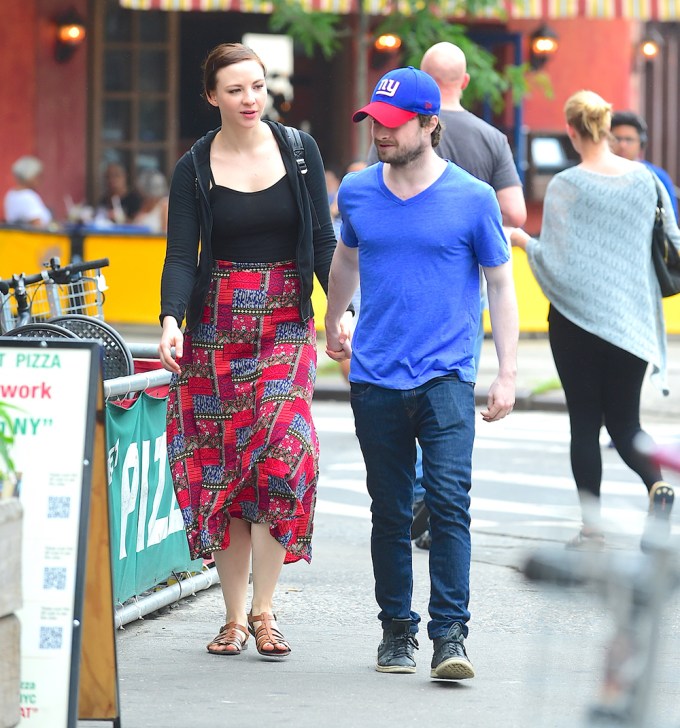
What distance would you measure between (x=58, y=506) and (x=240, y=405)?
141 centimetres

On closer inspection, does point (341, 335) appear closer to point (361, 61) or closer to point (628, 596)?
point (628, 596)

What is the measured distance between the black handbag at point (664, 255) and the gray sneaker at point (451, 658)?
2.62m

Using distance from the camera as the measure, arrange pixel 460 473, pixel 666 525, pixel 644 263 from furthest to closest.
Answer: pixel 644 263 → pixel 460 473 → pixel 666 525

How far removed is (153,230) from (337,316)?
13228 mm

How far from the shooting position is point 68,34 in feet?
67.3

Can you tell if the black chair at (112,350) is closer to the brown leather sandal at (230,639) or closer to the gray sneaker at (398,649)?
the brown leather sandal at (230,639)

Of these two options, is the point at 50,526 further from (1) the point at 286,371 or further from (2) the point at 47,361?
(1) the point at 286,371

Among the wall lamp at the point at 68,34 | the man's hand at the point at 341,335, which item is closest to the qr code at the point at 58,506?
the man's hand at the point at 341,335

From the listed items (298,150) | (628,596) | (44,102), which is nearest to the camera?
(628,596)

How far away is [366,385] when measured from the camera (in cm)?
514

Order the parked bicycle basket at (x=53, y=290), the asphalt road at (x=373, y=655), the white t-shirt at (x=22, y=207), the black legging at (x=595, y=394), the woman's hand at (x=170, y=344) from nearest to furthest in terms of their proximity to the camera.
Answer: the asphalt road at (x=373, y=655) < the woman's hand at (x=170, y=344) < the black legging at (x=595, y=394) < the parked bicycle basket at (x=53, y=290) < the white t-shirt at (x=22, y=207)

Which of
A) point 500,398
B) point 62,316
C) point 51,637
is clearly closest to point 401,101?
point 500,398

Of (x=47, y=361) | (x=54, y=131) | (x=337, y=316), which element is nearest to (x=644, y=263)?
(x=337, y=316)

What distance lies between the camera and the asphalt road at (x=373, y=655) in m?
4.36
